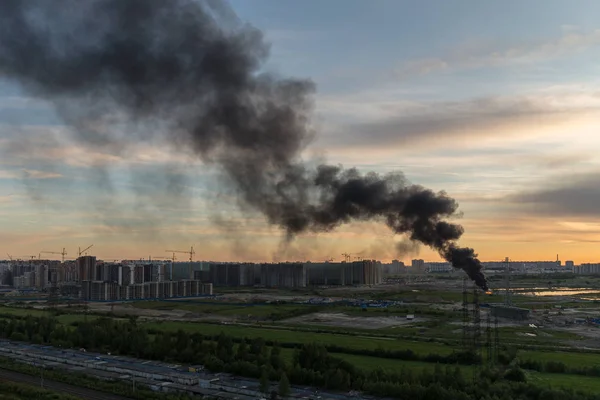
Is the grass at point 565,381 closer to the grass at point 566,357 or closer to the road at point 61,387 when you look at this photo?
the grass at point 566,357

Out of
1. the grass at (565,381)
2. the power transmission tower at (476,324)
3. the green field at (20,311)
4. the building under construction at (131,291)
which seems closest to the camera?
the grass at (565,381)

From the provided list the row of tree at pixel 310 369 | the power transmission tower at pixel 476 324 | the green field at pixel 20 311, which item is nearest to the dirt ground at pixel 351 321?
the power transmission tower at pixel 476 324

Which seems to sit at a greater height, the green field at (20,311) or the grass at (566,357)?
the grass at (566,357)

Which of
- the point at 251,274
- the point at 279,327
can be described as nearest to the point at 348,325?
the point at 279,327

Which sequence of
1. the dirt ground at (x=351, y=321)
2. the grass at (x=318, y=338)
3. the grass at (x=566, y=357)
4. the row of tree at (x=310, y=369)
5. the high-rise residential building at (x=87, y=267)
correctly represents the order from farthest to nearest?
the high-rise residential building at (x=87, y=267)
the dirt ground at (x=351, y=321)
the grass at (x=318, y=338)
the grass at (x=566, y=357)
the row of tree at (x=310, y=369)

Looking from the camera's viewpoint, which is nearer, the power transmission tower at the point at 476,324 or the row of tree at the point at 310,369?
the row of tree at the point at 310,369

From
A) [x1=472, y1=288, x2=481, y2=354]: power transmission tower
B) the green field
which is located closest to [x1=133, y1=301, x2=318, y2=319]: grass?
the green field

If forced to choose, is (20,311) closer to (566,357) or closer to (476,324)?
(476,324)

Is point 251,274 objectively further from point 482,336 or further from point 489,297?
point 482,336
